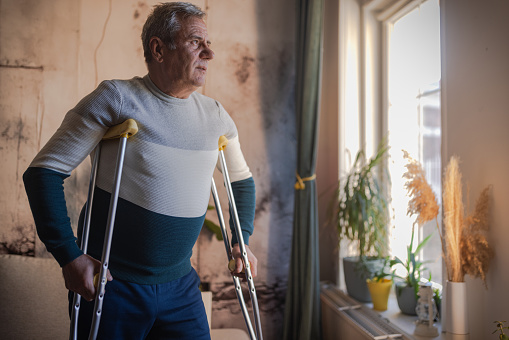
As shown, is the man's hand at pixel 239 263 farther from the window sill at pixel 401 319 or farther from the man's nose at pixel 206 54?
the window sill at pixel 401 319

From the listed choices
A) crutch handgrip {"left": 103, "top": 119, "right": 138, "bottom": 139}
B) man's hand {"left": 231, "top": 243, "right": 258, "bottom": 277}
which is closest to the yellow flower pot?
man's hand {"left": 231, "top": 243, "right": 258, "bottom": 277}

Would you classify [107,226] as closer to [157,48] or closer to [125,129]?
[125,129]

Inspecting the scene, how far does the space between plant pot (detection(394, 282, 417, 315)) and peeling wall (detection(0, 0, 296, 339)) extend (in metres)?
0.90

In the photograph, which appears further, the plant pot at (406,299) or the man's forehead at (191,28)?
the plant pot at (406,299)

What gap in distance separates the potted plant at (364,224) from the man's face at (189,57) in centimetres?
140

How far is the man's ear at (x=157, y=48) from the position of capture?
1508 millimetres

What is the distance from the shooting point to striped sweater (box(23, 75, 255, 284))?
1271 mm

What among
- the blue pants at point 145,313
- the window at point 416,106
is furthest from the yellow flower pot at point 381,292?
the blue pants at point 145,313

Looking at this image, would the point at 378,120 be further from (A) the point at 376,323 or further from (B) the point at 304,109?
(A) the point at 376,323

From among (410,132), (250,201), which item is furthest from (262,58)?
(250,201)

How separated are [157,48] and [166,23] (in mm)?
88

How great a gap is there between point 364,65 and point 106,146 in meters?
2.08

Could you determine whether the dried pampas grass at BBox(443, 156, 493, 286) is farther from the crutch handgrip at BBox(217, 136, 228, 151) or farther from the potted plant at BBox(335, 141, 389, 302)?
the crutch handgrip at BBox(217, 136, 228, 151)

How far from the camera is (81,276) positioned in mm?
1247
